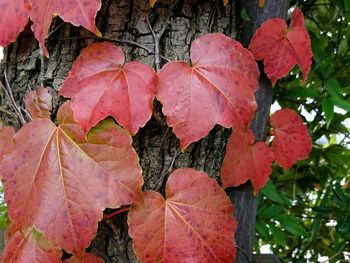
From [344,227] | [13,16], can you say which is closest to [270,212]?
[344,227]

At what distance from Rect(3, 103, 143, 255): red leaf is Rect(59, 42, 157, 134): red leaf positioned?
0.12 feet

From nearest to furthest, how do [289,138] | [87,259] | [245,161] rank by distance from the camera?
[87,259] < [245,161] < [289,138]

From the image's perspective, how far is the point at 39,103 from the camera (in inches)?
32.9

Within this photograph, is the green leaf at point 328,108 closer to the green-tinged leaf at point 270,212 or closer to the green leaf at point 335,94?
the green leaf at point 335,94

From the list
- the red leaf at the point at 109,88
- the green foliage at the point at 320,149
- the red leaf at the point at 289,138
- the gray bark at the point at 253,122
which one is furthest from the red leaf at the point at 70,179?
the green foliage at the point at 320,149

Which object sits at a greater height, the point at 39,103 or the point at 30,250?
the point at 39,103

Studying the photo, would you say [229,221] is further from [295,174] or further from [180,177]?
[295,174]

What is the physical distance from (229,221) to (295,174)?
860mm

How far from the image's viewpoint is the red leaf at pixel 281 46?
915mm

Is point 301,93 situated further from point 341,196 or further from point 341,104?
point 341,196

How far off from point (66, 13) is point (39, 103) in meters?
0.21

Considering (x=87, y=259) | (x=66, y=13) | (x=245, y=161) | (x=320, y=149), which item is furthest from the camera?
(x=320, y=149)

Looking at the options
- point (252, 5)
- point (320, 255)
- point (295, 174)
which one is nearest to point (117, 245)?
point (252, 5)

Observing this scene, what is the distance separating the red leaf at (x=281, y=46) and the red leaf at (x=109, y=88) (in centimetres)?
27
